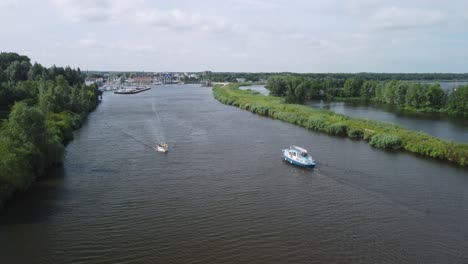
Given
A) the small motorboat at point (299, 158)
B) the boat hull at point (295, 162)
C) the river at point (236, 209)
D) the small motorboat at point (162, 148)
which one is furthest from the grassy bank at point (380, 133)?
the small motorboat at point (162, 148)

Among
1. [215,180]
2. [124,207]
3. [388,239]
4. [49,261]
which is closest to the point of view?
[49,261]

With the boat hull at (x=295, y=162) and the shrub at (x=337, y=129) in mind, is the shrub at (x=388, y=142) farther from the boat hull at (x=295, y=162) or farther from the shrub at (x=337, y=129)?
the boat hull at (x=295, y=162)

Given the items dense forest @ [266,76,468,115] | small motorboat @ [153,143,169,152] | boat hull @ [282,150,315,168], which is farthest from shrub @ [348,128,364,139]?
dense forest @ [266,76,468,115]

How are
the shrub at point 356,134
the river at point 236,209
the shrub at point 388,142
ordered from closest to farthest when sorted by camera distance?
the river at point 236,209 < the shrub at point 388,142 < the shrub at point 356,134

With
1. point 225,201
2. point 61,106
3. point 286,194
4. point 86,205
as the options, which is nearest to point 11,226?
point 86,205

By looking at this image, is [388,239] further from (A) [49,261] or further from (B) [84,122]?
(B) [84,122]

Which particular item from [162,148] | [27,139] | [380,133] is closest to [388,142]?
[380,133]
